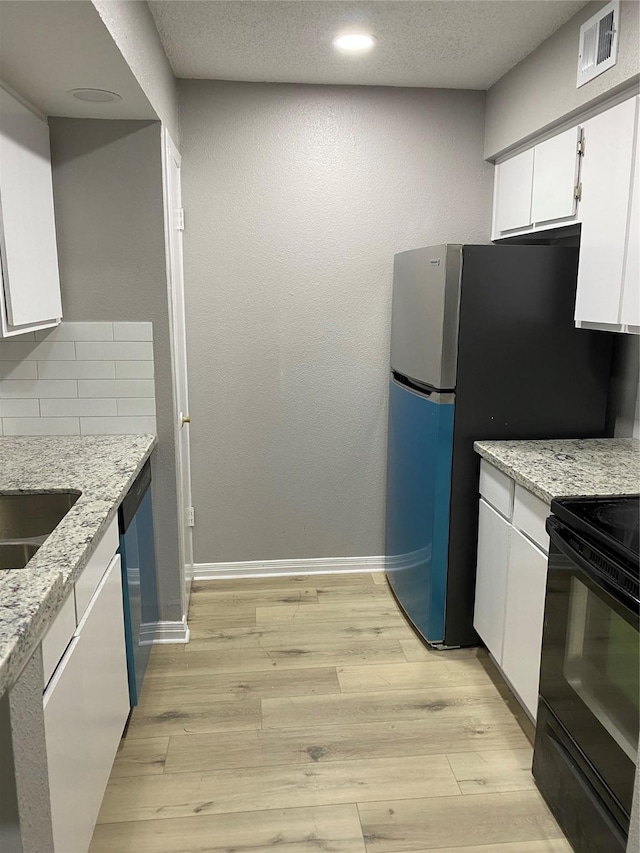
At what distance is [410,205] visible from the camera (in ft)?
10.2

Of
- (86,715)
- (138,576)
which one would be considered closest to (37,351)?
(138,576)

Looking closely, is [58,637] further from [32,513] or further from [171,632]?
[171,632]

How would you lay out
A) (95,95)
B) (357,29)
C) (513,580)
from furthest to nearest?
(357,29), (513,580), (95,95)

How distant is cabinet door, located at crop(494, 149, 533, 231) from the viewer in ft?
8.77

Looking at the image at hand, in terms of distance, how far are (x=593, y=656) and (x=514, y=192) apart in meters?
1.99

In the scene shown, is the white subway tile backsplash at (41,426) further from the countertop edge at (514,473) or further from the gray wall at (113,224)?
the countertop edge at (514,473)

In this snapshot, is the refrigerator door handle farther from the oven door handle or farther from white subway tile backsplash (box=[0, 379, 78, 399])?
white subway tile backsplash (box=[0, 379, 78, 399])

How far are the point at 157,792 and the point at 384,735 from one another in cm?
76

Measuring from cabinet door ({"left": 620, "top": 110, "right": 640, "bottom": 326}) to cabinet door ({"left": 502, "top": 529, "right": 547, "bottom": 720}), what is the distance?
78 cm

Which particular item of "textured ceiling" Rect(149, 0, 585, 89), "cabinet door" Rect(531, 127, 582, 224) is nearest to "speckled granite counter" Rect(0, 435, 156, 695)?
"textured ceiling" Rect(149, 0, 585, 89)

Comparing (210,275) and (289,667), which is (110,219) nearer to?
(210,275)

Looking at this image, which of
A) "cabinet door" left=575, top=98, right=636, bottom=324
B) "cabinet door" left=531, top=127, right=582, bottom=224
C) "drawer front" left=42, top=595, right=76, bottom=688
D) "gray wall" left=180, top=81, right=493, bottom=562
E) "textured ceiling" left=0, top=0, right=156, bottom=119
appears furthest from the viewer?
"gray wall" left=180, top=81, right=493, bottom=562

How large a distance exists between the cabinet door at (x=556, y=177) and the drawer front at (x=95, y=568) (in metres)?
1.88

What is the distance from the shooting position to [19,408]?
246 centimetres
